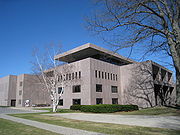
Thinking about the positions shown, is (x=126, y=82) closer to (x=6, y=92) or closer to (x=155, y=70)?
(x=155, y=70)

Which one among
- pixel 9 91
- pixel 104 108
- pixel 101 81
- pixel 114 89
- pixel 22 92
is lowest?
pixel 104 108

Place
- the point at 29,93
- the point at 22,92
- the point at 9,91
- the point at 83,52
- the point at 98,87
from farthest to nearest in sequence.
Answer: the point at 9,91 → the point at 29,93 → the point at 22,92 → the point at 83,52 → the point at 98,87

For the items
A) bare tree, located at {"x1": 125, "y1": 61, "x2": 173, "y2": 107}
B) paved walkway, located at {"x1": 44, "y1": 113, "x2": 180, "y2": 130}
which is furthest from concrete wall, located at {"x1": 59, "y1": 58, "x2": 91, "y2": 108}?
paved walkway, located at {"x1": 44, "y1": 113, "x2": 180, "y2": 130}

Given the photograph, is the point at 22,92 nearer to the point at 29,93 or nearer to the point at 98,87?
the point at 29,93

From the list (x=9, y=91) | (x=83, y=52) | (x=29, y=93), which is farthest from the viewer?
(x=9, y=91)

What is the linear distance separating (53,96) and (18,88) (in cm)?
3667

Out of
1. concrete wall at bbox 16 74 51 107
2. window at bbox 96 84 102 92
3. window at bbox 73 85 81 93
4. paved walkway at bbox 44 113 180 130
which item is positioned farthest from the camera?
concrete wall at bbox 16 74 51 107

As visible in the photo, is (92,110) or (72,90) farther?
(72,90)

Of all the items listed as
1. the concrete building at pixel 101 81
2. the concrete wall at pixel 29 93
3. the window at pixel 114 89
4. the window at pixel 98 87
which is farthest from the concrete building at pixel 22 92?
the window at pixel 98 87

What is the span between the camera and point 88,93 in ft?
102

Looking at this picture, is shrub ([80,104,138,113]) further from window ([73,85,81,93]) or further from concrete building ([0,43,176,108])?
window ([73,85,81,93])

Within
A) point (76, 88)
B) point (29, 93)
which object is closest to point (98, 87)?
point (76, 88)

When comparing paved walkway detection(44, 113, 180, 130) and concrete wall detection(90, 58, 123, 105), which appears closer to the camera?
paved walkway detection(44, 113, 180, 130)

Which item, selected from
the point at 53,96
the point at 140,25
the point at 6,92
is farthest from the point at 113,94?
the point at 6,92
